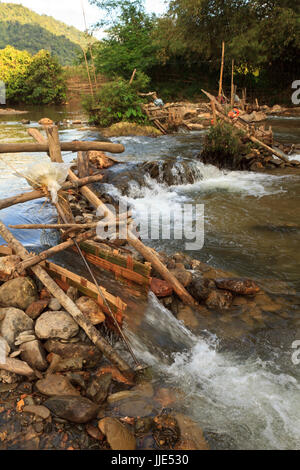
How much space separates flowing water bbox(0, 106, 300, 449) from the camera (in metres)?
3.11

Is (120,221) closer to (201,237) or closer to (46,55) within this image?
(201,237)

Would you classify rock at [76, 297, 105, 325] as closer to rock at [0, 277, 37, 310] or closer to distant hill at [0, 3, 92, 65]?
rock at [0, 277, 37, 310]

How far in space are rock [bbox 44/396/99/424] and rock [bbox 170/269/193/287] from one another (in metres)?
2.47

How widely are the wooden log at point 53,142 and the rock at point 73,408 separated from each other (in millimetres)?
3100

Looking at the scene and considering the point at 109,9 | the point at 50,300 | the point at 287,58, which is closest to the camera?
the point at 50,300

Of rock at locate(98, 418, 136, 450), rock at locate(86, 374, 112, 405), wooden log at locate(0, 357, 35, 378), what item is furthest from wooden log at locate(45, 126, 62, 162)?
rock at locate(98, 418, 136, 450)

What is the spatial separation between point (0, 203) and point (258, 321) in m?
3.91

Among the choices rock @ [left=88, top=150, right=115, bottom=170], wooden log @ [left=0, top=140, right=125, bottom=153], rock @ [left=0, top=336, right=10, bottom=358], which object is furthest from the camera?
rock @ [left=88, top=150, right=115, bottom=170]

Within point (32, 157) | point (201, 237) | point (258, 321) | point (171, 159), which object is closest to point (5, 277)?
point (258, 321)

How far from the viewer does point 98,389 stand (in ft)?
10.2

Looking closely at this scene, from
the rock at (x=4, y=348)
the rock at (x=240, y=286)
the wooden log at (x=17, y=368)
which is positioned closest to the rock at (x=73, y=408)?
the wooden log at (x=17, y=368)

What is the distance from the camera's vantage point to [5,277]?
14.0 ft

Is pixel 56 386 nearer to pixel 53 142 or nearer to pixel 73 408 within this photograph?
pixel 73 408

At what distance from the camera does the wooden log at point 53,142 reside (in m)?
4.30
